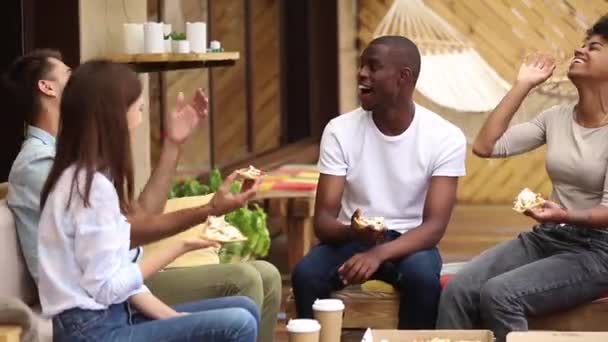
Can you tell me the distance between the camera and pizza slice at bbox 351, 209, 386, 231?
11.3 feet

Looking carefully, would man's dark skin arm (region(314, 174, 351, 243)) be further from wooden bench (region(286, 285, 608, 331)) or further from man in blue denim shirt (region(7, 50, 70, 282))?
man in blue denim shirt (region(7, 50, 70, 282))

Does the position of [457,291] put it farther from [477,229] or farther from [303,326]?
[477,229]

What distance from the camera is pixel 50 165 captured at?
3219 millimetres

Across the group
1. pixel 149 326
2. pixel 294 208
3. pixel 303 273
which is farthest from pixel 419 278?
pixel 294 208

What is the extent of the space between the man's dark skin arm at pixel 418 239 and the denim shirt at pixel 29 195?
92cm

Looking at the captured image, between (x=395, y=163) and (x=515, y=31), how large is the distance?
178 inches

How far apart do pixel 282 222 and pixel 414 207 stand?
352 centimetres

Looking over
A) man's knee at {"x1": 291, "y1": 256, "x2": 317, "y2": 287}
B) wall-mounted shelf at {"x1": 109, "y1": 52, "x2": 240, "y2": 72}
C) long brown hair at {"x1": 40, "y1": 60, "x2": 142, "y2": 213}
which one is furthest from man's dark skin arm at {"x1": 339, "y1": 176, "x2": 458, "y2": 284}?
wall-mounted shelf at {"x1": 109, "y1": 52, "x2": 240, "y2": 72}

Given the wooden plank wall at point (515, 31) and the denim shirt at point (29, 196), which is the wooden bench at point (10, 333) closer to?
the denim shirt at point (29, 196)

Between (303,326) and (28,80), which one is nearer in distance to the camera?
(303,326)

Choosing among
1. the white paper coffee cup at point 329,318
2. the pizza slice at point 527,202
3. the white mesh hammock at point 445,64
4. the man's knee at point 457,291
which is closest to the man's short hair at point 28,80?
the white paper coffee cup at point 329,318

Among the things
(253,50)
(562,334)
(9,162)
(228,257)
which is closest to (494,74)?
(253,50)

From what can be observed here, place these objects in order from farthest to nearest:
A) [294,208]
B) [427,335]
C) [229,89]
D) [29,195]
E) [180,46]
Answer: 1. [229,89]
2. [294,208]
3. [180,46]
4. [29,195]
5. [427,335]

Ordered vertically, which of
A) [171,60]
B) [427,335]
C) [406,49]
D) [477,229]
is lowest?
[477,229]
